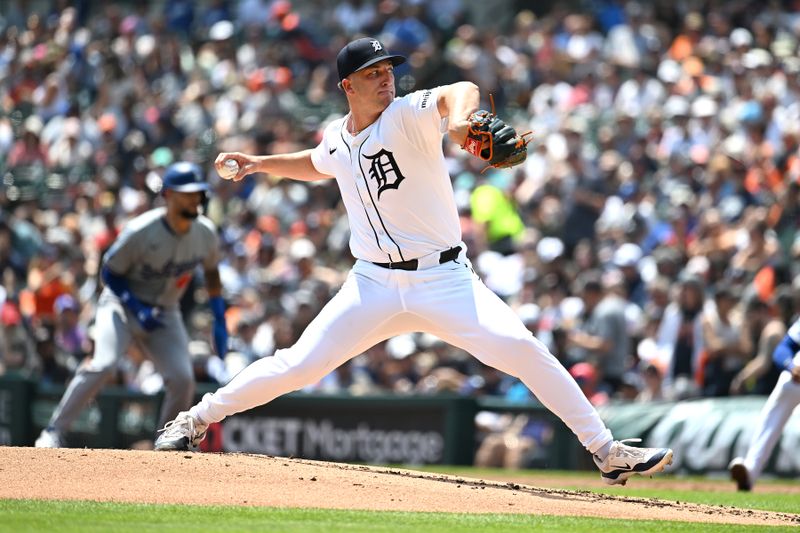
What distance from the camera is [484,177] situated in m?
17.6

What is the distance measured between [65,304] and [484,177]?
5385mm

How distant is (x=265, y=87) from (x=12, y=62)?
582cm

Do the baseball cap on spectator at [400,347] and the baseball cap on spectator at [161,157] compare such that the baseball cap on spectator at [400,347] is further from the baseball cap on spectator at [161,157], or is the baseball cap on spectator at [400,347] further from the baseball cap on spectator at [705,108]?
the baseball cap on spectator at [161,157]

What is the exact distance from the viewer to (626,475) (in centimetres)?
766

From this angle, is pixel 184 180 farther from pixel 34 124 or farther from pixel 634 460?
pixel 34 124

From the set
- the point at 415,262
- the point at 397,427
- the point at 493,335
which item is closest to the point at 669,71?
the point at 397,427

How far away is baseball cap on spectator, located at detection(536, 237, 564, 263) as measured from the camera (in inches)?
611

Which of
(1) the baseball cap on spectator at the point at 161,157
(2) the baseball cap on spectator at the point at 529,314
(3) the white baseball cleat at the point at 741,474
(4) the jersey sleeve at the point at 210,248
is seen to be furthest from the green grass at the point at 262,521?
(1) the baseball cap on spectator at the point at 161,157

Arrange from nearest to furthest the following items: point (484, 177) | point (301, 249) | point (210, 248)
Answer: point (210, 248) → point (301, 249) → point (484, 177)

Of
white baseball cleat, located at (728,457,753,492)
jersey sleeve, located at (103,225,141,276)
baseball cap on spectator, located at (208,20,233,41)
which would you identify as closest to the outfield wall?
white baseball cleat, located at (728,457,753,492)

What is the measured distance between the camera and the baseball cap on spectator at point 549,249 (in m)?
15.5

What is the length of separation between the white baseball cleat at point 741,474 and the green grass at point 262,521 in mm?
3144

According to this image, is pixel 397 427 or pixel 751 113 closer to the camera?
pixel 397 427

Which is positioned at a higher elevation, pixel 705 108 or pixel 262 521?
pixel 705 108
